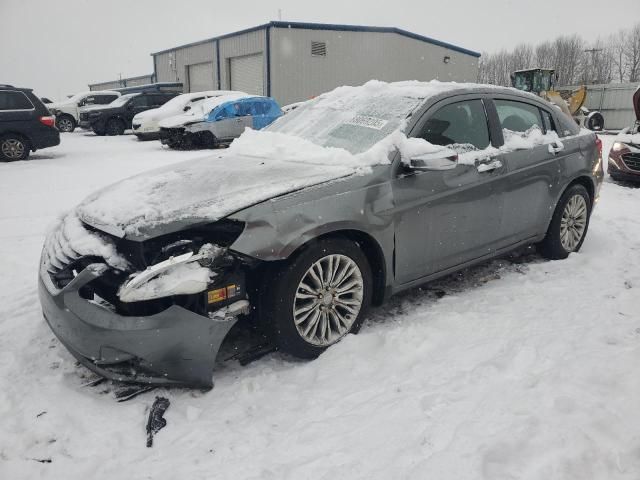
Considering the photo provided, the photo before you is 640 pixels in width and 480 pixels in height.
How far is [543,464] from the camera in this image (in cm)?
198

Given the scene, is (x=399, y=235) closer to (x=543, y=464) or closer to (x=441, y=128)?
(x=441, y=128)

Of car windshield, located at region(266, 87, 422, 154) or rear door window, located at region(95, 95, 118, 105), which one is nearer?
car windshield, located at region(266, 87, 422, 154)

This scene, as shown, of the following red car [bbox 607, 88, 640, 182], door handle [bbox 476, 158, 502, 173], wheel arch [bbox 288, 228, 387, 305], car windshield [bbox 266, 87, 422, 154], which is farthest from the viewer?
red car [bbox 607, 88, 640, 182]

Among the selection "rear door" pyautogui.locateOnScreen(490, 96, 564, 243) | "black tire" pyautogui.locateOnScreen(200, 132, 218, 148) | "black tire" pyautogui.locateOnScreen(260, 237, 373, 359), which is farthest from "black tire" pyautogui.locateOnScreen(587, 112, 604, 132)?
"black tire" pyautogui.locateOnScreen(260, 237, 373, 359)

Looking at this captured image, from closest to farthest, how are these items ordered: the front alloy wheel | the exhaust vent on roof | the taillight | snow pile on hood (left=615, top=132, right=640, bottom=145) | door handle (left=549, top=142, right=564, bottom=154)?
the front alloy wheel
door handle (left=549, top=142, right=564, bottom=154)
snow pile on hood (left=615, top=132, right=640, bottom=145)
the taillight
the exhaust vent on roof

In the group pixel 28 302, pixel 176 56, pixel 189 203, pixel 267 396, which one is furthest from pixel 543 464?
pixel 176 56

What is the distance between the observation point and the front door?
321cm

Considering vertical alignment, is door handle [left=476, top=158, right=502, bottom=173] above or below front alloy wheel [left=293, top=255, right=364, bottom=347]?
above

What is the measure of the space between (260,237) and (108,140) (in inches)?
604

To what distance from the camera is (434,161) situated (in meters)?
3.04

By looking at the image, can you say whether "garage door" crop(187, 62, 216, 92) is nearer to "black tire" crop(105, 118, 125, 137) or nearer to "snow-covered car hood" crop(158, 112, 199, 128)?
"black tire" crop(105, 118, 125, 137)

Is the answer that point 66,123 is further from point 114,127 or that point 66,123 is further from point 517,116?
point 517,116

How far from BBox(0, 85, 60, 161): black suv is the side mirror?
11.2 metres

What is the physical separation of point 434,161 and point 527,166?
54.1 inches
